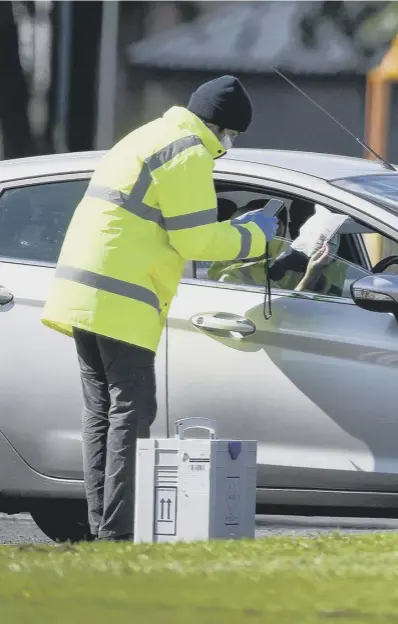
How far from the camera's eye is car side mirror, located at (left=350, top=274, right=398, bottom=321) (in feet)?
17.6

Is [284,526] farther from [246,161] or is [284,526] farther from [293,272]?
[246,161]

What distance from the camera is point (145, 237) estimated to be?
5.34 meters

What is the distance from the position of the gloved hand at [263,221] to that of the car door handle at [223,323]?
0.29m

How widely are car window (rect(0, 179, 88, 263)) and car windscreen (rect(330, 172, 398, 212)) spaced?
97 cm

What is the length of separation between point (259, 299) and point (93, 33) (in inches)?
450

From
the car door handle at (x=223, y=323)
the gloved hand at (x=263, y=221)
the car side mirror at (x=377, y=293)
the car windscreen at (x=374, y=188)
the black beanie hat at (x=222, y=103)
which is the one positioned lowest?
the car door handle at (x=223, y=323)

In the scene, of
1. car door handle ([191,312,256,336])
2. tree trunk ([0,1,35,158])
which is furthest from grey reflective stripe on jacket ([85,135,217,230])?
tree trunk ([0,1,35,158])

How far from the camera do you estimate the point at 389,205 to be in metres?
5.60

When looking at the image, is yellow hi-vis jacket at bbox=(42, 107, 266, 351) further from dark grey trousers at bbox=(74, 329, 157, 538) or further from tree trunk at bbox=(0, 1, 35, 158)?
tree trunk at bbox=(0, 1, 35, 158)

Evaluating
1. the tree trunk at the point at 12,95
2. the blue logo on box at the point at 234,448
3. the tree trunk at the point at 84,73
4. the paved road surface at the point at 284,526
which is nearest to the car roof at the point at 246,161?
the blue logo on box at the point at 234,448

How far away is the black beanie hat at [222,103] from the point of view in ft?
17.8

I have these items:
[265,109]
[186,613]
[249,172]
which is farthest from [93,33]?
[186,613]

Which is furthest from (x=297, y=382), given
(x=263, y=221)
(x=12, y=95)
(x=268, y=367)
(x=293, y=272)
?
(x=12, y=95)

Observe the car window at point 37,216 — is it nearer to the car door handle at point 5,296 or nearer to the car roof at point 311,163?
the car door handle at point 5,296
